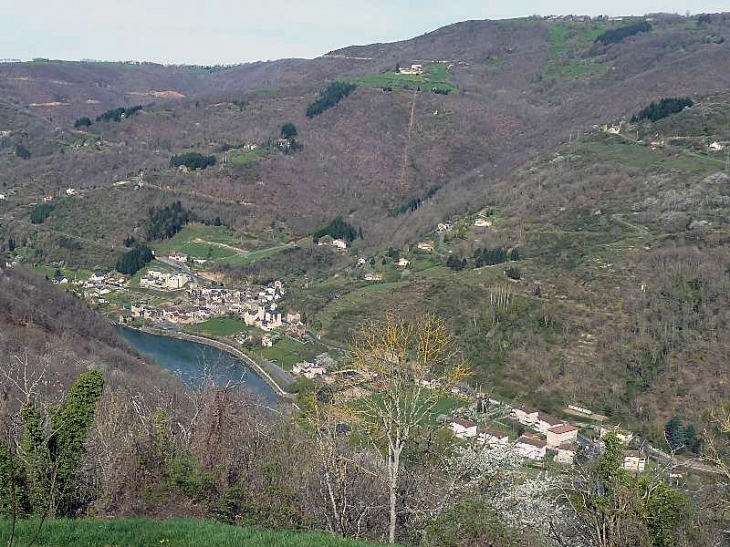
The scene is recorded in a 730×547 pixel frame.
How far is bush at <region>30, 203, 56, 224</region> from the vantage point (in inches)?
2665

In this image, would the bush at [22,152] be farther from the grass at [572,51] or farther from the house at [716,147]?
the house at [716,147]

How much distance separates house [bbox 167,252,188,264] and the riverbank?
41.7ft

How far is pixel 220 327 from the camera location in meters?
46.7

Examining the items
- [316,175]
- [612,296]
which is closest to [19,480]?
[612,296]

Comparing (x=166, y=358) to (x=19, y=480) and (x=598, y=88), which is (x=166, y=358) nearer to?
(x=19, y=480)

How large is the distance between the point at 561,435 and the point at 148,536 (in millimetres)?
18346

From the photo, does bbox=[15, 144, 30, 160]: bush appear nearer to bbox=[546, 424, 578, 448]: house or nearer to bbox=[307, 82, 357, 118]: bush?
bbox=[307, 82, 357, 118]: bush

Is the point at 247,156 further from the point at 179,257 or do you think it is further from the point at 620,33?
the point at 620,33

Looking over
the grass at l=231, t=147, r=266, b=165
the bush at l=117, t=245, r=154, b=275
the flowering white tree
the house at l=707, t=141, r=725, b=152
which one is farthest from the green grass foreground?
the grass at l=231, t=147, r=266, b=165

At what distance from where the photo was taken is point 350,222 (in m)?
68.6

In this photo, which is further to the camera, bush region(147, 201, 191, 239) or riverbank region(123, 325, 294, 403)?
bush region(147, 201, 191, 239)

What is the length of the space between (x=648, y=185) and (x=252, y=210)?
37.2 metres

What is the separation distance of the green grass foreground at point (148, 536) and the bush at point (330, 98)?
85.6 metres

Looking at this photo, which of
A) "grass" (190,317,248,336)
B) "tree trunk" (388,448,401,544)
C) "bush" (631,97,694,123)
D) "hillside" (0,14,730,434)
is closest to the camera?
"tree trunk" (388,448,401,544)
